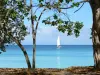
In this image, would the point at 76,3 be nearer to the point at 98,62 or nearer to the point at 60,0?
the point at 60,0

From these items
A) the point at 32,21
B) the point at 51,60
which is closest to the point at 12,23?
the point at 32,21

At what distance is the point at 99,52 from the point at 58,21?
90.5 inches

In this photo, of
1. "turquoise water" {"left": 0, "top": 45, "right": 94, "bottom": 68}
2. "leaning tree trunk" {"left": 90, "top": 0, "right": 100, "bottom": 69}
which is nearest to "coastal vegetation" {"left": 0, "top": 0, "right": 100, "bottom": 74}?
"leaning tree trunk" {"left": 90, "top": 0, "right": 100, "bottom": 69}

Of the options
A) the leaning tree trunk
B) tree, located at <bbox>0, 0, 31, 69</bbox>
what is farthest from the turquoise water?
the leaning tree trunk

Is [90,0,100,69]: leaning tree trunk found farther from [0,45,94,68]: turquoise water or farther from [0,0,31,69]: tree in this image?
[0,45,94,68]: turquoise water

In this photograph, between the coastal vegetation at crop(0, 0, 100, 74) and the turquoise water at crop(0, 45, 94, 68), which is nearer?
the coastal vegetation at crop(0, 0, 100, 74)

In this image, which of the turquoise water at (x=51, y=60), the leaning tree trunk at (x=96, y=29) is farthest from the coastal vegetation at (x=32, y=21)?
the turquoise water at (x=51, y=60)

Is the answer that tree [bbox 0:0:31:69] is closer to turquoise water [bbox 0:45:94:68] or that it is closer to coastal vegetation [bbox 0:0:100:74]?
coastal vegetation [bbox 0:0:100:74]

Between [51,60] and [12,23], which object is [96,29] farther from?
[51,60]

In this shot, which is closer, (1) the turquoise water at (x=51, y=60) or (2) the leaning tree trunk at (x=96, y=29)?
(2) the leaning tree trunk at (x=96, y=29)

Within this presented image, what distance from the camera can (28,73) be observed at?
14508 mm

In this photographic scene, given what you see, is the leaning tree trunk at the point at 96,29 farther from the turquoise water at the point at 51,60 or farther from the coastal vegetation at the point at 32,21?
the turquoise water at the point at 51,60

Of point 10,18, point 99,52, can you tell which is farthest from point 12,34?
point 99,52

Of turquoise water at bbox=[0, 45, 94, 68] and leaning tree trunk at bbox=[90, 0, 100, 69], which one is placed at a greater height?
leaning tree trunk at bbox=[90, 0, 100, 69]
